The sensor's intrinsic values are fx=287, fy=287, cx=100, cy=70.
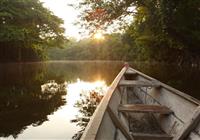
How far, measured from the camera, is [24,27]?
41125 millimetres

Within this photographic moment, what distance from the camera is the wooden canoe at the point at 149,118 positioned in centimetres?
367

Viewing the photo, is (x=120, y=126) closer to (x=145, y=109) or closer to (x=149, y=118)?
(x=145, y=109)

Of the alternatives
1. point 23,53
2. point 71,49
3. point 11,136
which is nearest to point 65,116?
point 11,136

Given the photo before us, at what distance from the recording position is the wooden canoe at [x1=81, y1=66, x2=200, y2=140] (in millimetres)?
3674

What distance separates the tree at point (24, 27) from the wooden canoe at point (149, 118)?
102 ft

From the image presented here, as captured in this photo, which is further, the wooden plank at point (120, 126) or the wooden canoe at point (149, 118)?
the wooden plank at point (120, 126)

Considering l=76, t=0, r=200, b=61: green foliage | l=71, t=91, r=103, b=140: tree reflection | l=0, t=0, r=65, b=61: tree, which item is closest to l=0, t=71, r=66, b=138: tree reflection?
l=71, t=91, r=103, b=140: tree reflection

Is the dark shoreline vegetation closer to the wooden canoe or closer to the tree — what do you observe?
the tree

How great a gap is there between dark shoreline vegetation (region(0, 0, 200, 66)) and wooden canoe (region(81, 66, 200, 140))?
1364 cm

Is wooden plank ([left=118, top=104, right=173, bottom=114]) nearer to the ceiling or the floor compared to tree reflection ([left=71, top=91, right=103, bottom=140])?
nearer to the ceiling

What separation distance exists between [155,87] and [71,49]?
10944cm

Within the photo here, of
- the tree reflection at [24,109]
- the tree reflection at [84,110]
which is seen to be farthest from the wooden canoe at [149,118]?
the tree reflection at [24,109]

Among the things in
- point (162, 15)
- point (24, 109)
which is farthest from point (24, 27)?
point (24, 109)

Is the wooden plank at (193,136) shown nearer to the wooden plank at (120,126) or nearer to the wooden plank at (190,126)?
the wooden plank at (190,126)
